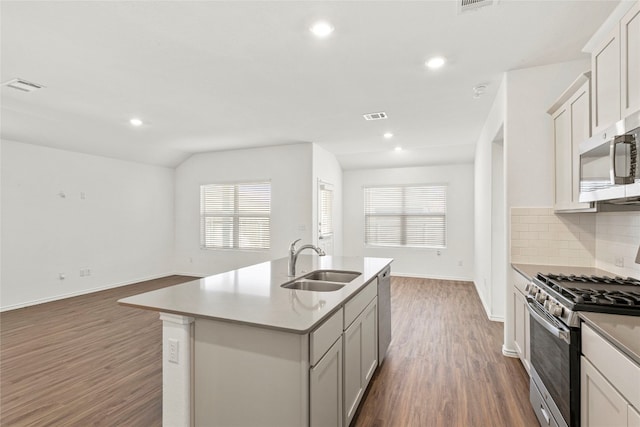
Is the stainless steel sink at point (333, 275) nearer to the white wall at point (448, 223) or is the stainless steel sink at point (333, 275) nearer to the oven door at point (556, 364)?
the oven door at point (556, 364)

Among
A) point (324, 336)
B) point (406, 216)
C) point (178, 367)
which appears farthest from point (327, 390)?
point (406, 216)

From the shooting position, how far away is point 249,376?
149 cm

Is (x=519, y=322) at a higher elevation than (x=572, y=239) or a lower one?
lower

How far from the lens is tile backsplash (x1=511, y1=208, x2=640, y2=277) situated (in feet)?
7.50

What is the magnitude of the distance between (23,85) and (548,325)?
16.1 feet

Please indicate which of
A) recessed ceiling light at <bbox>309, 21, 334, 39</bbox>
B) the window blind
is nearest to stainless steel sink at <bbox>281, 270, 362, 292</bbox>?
recessed ceiling light at <bbox>309, 21, 334, 39</bbox>

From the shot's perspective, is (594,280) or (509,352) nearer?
(594,280)

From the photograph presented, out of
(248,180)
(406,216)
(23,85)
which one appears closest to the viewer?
(23,85)

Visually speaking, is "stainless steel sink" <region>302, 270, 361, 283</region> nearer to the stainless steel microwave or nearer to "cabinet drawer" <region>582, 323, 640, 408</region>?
"cabinet drawer" <region>582, 323, 640, 408</region>

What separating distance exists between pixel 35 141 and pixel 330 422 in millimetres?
5793

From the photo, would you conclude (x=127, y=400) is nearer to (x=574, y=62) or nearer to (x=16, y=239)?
(x=16, y=239)

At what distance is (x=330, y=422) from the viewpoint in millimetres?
1620

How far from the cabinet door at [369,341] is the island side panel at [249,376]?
0.93 m

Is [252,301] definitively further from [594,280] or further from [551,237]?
[551,237]
